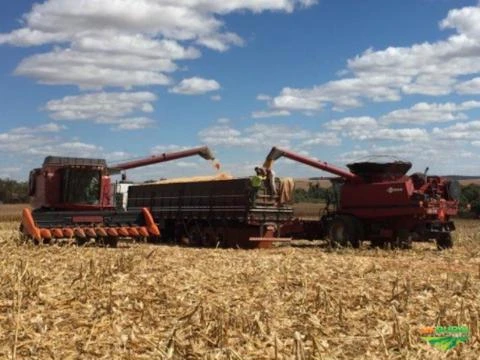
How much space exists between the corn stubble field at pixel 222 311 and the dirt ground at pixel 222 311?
2 centimetres

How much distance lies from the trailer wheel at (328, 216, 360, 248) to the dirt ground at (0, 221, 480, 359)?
29.2ft

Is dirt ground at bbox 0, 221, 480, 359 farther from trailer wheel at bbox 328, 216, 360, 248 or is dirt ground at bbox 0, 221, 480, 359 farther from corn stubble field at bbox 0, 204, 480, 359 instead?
trailer wheel at bbox 328, 216, 360, 248

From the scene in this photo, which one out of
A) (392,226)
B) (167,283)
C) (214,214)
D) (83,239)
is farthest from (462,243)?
(167,283)

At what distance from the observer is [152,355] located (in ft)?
21.8

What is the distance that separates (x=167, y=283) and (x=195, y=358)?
3.66 m

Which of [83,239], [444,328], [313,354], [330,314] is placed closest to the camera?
[313,354]

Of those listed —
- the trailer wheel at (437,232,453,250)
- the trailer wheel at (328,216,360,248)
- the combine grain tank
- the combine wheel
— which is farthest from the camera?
the combine grain tank

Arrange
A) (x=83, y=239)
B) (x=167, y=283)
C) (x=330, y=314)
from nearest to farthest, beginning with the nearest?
(x=330, y=314) < (x=167, y=283) < (x=83, y=239)

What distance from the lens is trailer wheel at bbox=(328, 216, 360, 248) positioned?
21562mm

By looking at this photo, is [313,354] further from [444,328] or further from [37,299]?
[37,299]
